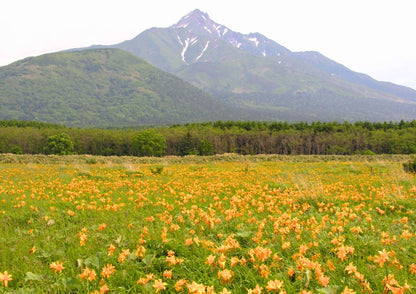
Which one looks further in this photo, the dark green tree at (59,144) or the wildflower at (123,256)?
the dark green tree at (59,144)

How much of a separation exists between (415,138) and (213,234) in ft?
282

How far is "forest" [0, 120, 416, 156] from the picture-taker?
74125 millimetres

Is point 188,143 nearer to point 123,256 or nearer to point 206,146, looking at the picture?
point 206,146

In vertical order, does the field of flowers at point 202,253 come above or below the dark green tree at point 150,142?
above

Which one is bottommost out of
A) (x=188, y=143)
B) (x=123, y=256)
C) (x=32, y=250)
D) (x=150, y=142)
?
(x=188, y=143)

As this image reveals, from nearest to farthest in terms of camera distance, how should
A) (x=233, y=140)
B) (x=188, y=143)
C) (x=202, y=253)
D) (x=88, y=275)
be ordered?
(x=88, y=275)
(x=202, y=253)
(x=188, y=143)
(x=233, y=140)

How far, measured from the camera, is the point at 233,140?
3381 inches

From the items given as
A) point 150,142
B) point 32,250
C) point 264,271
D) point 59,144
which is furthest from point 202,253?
point 59,144

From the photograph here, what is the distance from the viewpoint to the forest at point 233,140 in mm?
74125

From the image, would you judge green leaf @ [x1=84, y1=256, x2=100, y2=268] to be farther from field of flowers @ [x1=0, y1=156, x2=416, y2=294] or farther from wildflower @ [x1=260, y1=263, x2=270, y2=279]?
wildflower @ [x1=260, y1=263, x2=270, y2=279]

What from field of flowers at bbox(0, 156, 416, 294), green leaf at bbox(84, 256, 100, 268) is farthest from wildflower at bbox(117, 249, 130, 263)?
green leaf at bbox(84, 256, 100, 268)

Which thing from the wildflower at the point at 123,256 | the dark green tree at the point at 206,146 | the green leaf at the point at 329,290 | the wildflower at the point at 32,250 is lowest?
the dark green tree at the point at 206,146

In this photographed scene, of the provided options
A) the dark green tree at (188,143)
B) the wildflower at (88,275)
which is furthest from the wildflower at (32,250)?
the dark green tree at (188,143)

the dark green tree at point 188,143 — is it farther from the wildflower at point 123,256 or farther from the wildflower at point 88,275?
the wildflower at point 88,275
